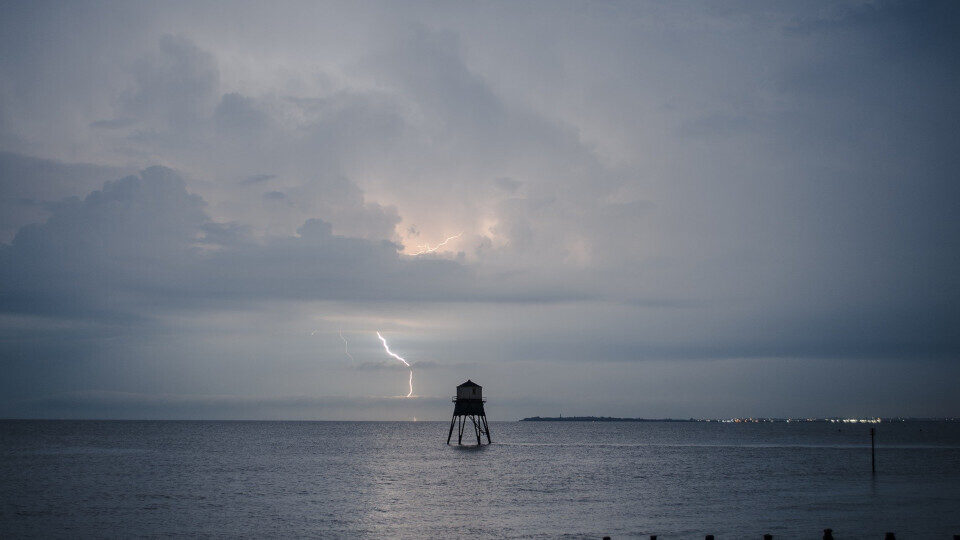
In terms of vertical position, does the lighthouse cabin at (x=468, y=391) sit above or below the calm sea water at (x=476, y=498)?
above

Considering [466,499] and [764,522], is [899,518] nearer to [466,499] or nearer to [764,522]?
[764,522]

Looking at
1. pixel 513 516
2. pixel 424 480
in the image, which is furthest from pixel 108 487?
pixel 513 516

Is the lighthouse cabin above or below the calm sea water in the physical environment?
above

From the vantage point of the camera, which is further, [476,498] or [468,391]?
[468,391]

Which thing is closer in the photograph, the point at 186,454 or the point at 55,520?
the point at 55,520

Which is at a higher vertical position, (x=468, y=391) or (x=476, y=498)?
(x=468, y=391)

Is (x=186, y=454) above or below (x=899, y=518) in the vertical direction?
below

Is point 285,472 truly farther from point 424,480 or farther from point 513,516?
point 513,516

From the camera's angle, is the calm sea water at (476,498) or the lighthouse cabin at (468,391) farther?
the lighthouse cabin at (468,391)

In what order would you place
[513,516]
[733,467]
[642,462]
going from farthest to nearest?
1. [642,462]
2. [733,467]
3. [513,516]

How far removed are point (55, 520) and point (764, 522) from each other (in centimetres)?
3527

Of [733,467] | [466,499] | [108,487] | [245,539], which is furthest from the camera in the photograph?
[733,467]

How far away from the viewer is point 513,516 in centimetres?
3678

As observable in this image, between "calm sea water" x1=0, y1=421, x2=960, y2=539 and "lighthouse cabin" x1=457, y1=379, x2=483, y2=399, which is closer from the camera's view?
"calm sea water" x1=0, y1=421, x2=960, y2=539
